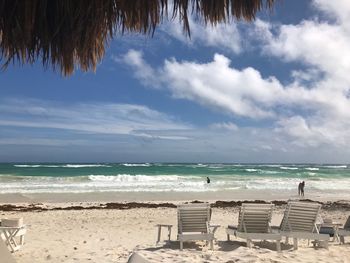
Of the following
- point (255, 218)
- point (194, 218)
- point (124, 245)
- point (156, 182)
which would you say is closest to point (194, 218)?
point (194, 218)

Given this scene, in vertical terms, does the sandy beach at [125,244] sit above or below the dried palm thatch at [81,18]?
below

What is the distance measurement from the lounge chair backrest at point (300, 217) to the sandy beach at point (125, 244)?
1.13 feet

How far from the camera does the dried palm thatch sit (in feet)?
11.9

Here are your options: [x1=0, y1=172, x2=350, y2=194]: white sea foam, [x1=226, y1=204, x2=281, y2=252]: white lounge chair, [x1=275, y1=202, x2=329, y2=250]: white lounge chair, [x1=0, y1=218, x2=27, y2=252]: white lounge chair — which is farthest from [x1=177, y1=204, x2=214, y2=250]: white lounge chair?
[x1=0, y1=172, x2=350, y2=194]: white sea foam

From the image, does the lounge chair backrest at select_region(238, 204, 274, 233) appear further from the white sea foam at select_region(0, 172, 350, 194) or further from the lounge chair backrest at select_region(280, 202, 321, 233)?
the white sea foam at select_region(0, 172, 350, 194)

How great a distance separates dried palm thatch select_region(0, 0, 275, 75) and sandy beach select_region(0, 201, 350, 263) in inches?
142

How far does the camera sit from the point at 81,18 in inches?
146

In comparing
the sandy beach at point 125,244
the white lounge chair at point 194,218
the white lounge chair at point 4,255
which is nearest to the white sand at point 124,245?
the sandy beach at point 125,244

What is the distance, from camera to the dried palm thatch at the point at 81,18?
362 centimetres

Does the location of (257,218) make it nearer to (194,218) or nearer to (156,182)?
(194,218)

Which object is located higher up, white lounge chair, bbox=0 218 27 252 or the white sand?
white lounge chair, bbox=0 218 27 252

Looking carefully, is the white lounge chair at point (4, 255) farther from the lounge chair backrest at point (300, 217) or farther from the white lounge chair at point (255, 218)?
the lounge chair backrest at point (300, 217)

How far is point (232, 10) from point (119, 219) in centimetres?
1086

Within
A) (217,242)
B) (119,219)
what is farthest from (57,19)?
(119,219)
